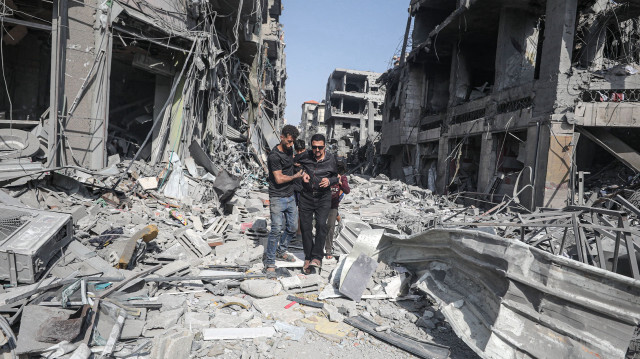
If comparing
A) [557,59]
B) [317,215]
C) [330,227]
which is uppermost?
[557,59]

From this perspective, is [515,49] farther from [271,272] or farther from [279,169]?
[271,272]

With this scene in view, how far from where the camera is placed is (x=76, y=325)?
2.75 metres

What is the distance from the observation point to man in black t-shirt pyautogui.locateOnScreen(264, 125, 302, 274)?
469 cm

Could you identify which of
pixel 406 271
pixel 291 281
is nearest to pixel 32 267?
pixel 291 281

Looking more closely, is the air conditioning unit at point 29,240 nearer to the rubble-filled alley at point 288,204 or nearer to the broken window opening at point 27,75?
the rubble-filled alley at point 288,204

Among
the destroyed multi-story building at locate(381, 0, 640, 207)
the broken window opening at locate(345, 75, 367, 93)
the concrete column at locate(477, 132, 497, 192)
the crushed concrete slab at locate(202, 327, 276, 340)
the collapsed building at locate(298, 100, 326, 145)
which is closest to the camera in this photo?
the crushed concrete slab at locate(202, 327, 276, 340)

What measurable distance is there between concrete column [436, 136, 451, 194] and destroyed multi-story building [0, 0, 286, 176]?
7992mm

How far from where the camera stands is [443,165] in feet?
48.3

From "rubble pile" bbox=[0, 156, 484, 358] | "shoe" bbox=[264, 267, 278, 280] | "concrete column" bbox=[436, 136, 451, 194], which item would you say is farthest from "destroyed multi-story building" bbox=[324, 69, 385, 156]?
"shoe" bbox=[264, 267, 278, 280]

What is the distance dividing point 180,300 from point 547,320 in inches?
140

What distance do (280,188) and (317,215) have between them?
0.65 metres

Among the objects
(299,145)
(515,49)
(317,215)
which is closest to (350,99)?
(515,49)

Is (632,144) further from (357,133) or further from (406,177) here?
Answer: (357,133)

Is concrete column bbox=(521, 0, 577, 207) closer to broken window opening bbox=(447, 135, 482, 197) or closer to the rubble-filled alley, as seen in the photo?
the rubble-filled alley
